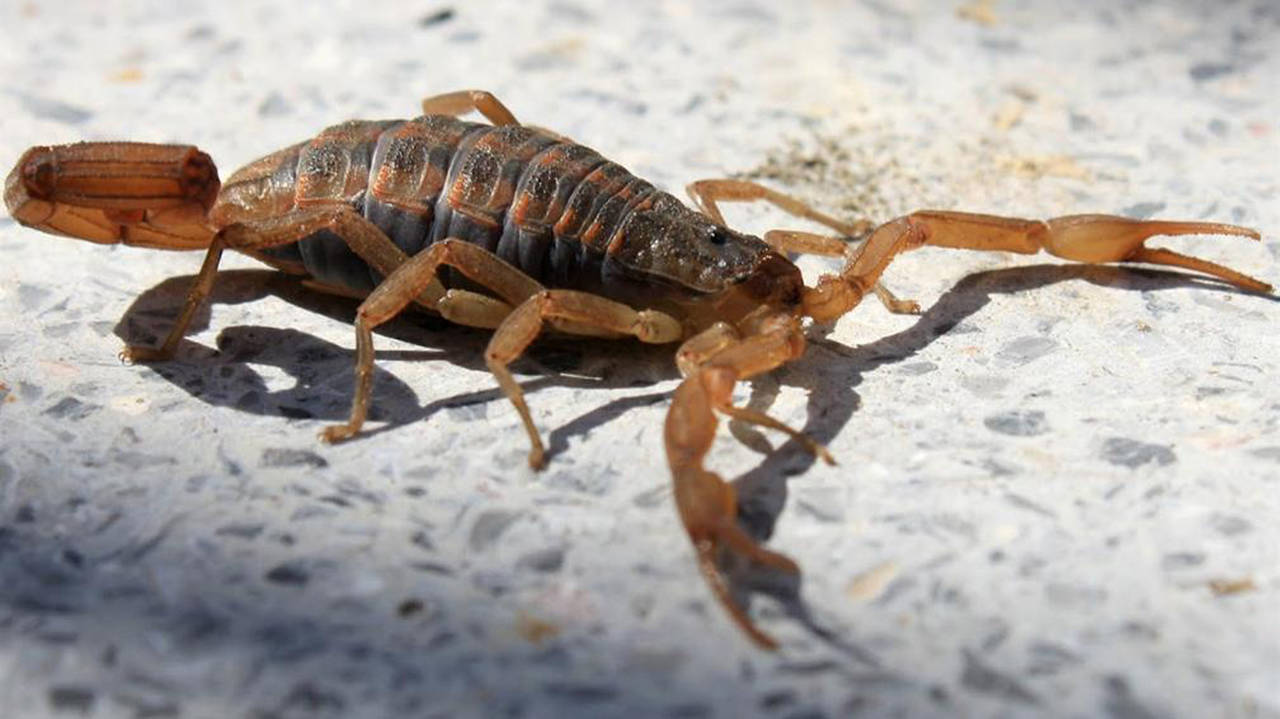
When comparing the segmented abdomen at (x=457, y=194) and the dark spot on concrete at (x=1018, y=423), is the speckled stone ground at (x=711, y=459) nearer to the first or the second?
the dark spot on concrete at (x=1018, y=423)

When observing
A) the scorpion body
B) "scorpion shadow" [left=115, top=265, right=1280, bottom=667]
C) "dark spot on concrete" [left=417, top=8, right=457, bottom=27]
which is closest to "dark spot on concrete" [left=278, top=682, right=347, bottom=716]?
"scorpion shadow" [left=115, top=265, right=1280, bottom=667]

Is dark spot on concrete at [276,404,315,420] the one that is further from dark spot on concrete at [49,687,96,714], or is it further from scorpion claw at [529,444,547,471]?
dark spot on concrete at [49,687,96,714]

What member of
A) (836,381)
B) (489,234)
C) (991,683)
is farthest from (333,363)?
(991,683)

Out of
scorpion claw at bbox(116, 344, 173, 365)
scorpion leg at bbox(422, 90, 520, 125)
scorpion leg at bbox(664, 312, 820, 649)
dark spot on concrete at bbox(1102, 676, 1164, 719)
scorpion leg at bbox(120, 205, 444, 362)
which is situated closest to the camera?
dark spot on concrete at bbox(1102, 676, 1164, 719)

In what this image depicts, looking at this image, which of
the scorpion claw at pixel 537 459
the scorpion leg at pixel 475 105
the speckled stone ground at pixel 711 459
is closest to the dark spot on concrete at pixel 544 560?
the speckled stone ground at pixel 711 459

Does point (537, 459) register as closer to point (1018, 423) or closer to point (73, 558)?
point (73, 558)

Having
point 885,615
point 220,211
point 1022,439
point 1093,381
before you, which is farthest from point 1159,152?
point 220,211

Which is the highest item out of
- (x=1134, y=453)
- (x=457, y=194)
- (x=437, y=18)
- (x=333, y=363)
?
(x=437, y=18)
